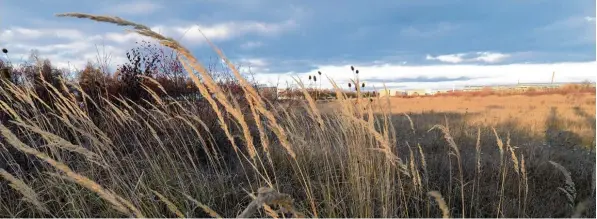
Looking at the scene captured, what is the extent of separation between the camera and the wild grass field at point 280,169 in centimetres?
181

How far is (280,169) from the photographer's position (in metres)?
3.36

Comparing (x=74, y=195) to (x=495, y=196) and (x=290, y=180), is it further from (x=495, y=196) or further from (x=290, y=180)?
(x=495, y=196)

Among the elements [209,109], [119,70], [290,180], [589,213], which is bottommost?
[589,213]

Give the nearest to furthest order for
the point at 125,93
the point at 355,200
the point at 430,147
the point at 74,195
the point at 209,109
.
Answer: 1. the point at 355,200
2. the point at 74,195
3. the point at 430,147
4. the point at 209,109
5. the point at 125,93

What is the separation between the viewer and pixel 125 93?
581cm

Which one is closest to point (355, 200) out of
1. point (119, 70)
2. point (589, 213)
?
point (589, 213)

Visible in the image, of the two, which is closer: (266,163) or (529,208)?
(529,208)

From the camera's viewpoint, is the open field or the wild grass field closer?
the wild grass field

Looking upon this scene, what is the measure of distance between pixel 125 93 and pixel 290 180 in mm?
3705

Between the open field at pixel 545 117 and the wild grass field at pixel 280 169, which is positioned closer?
the wild grass field at pixel 280 169

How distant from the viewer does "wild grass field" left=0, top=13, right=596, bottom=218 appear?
181 centimetres

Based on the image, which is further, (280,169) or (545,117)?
(545,117)

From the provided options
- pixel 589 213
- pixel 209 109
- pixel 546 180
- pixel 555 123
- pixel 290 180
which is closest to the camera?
pixel 589 213

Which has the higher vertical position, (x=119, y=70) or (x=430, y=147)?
(x=119, y=70)
